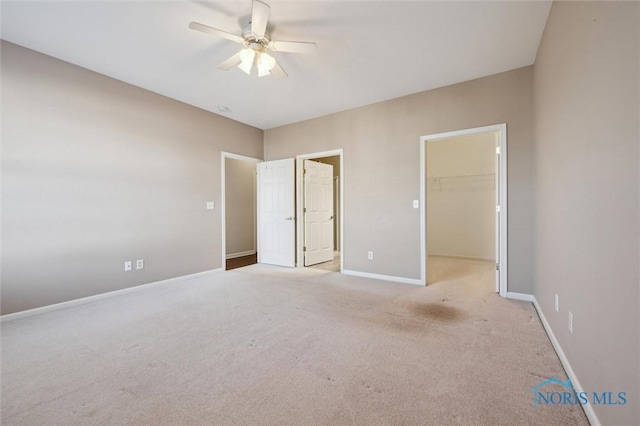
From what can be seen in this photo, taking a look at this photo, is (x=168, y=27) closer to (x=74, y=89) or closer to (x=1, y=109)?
(x=74, y=89)

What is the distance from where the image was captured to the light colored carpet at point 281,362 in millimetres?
1433

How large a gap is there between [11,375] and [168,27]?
9.80 ft

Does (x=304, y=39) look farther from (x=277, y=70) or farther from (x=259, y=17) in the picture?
(x=259, y=17)

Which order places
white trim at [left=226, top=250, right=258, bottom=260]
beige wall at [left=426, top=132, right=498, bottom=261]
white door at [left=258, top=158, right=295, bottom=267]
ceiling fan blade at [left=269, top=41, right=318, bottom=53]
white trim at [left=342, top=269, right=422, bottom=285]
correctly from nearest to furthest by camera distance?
ceiling fan blade at [left=269, top=41, right=318, bottom=53] → white trim at [left=342, top=269, right=422, bottom=285] → white door at [left=258, top=158, right=295, bottom=267] → beige wall at [left=426, top=132, right=498, bottom=261] → white trim at [left=226, top=250, right=258, bottom=260]

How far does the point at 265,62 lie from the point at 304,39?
0.46m

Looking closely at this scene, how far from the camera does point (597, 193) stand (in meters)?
1.33

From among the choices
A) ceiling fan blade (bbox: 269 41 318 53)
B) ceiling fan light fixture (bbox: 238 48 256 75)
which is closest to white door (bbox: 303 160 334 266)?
ceiling fan light fixture (bbox: 238 48 256 75)

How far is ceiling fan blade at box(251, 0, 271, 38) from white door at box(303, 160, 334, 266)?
2.91 meters

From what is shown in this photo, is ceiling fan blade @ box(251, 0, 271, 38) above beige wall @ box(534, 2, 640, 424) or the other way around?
above

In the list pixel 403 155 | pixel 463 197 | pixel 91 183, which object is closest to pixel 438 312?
pixel 403 155

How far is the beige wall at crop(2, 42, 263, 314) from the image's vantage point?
271cm

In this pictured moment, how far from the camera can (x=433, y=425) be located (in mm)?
1334

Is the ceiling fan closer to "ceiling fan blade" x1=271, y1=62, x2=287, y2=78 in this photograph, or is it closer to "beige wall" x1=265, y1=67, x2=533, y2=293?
"ceiling fan blade" x1=271, y1=62, x2=287, y2=78

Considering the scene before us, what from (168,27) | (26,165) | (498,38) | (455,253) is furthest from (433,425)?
(455,253)
